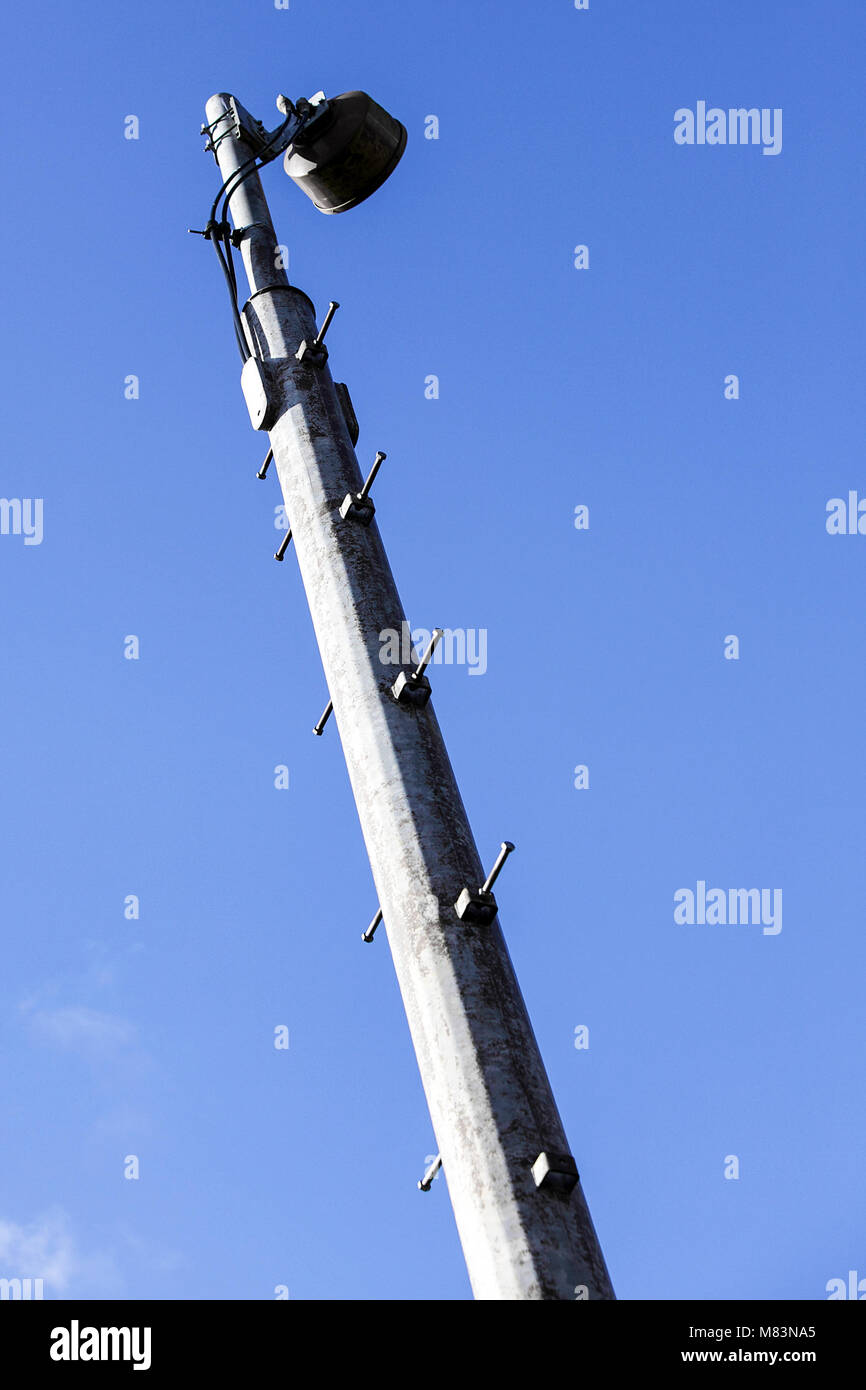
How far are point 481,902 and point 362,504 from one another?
278 cm

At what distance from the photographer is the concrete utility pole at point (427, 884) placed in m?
5.54

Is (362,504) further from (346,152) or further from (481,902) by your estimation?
(346,152)

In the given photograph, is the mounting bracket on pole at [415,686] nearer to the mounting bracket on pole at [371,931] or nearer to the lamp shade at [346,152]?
the mounting bracket on pole at [371,931]

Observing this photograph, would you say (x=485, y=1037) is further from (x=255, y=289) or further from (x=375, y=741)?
(x=255, y=289)

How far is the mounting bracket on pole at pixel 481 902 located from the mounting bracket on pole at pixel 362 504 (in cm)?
255

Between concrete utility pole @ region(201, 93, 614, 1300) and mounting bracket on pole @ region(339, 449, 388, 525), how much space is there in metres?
0.03

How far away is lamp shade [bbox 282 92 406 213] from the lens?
32.2 ft

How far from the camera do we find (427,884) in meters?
6.57

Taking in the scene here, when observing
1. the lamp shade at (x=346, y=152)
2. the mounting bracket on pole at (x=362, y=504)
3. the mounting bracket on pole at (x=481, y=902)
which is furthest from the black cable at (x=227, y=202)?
the mounting bracket on pole at (x=481, y=902)

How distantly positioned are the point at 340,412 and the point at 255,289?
4.51ft

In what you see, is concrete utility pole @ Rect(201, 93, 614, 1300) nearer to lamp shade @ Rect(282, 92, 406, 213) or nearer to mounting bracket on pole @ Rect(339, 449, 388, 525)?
mounting bracket on pole @ Rect(339, 449, 388, 525)
